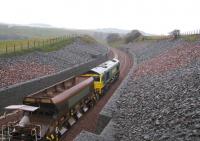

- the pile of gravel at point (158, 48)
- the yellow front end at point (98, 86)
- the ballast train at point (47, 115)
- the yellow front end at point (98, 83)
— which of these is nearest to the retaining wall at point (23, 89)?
the ballast train at point (47, 115)

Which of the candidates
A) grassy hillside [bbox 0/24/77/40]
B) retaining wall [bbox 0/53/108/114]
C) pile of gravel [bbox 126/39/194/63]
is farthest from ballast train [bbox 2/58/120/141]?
grassy hillside [bbox 0/24/77/40]

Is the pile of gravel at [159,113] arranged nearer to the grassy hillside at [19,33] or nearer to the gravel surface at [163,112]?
the gravel surface at [163,112]

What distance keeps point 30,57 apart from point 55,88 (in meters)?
19.2

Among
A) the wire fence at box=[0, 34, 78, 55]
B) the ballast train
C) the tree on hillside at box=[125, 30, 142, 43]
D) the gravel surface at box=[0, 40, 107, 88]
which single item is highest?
the tree on hillside at box=[125, 30, 142, 43]

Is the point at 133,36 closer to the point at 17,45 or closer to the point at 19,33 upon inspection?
the point at 19,33

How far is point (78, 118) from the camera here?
2284cm

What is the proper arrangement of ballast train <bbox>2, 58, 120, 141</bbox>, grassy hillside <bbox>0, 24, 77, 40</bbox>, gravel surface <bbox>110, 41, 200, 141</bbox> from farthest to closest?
grassy hillside <bbox>0, 24, 77, 40</bbox> < ballast train <bbox>2, 58, 120, 141</bbox> < gravel surface <bbox>110, 41, 200, 141</bbox>

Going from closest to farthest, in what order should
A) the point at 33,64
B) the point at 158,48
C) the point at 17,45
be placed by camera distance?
the point at 33,64
the point at 17,45
the point at 158,48

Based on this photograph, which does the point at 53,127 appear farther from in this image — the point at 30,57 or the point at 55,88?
the point at 30,57

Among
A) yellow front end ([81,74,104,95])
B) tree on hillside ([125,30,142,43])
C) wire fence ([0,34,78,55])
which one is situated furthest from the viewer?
tree on hillside ([125,30,142,43])

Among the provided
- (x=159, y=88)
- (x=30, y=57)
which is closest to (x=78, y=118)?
(x=159, y=88)

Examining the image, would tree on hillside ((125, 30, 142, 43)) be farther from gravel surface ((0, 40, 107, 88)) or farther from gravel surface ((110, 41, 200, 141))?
gravel surface ((110, 41, 200, 141))

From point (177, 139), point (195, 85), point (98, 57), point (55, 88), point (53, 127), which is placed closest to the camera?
point (177, 139)

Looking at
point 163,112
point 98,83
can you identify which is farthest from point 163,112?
point 98,83
